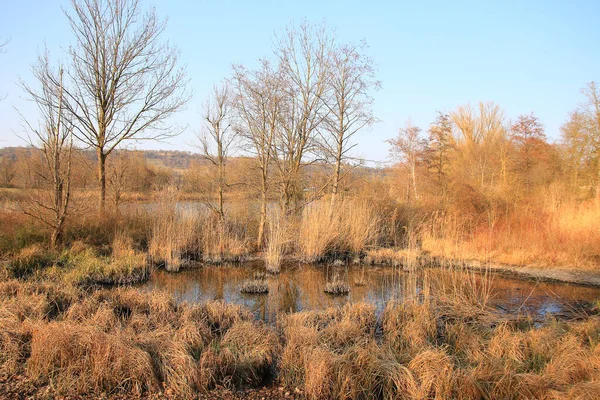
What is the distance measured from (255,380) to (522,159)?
26.7 meters

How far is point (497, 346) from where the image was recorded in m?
4.89

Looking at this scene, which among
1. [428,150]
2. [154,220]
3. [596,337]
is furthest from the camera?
[428,150]

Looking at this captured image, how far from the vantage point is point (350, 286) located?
29.9 ft

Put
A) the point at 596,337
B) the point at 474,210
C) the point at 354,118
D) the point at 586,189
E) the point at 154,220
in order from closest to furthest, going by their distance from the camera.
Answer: the point at 596,337 → the point at 154,220 → the point at 354,118 → the point at 474,210 → the point at 586,189

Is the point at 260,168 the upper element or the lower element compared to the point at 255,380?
upper

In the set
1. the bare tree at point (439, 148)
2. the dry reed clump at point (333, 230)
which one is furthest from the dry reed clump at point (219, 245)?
the bare tree at point (439, 148)

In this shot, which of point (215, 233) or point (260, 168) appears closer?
point (215, 233)

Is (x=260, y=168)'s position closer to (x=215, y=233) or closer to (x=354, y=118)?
(x=215, y=233)

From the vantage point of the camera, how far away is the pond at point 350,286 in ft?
24.5

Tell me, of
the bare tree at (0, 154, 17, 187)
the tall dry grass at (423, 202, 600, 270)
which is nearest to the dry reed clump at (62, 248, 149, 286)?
the tall dry grass at (423, 202, 600, 270)

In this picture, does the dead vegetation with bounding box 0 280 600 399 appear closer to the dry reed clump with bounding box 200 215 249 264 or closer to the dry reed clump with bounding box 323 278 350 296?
the dry reed clump with bounding box 323 278 350 296

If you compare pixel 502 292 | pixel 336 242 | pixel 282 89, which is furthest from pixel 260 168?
pixel 502 292

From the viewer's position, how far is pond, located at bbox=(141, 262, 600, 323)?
7.46 m

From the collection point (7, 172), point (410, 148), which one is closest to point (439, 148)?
point (410, 148)
